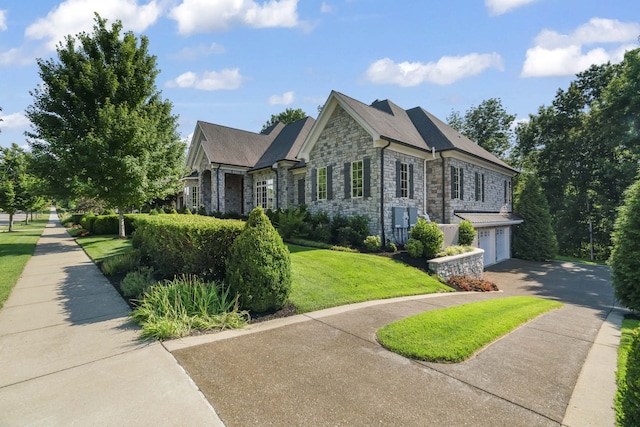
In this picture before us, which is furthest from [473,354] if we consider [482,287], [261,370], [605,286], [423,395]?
[605,286]

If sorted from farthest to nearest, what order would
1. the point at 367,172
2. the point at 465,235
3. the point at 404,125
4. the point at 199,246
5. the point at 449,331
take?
the point at 404,125
the point at 465,235
the point at 367,172
the point at 199,246
the point at 449,331

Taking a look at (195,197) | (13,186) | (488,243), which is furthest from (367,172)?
(13,186)

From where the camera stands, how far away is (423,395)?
3229mm

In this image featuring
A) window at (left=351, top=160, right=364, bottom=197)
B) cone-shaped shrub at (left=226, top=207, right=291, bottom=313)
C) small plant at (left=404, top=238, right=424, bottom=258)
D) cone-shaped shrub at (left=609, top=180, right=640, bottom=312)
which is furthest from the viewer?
window at (left=351, top=160, right=364, bottom=197)

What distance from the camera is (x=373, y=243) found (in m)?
12.6

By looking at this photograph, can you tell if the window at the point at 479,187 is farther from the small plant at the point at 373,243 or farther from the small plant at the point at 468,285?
the small plant at the point at 373,243

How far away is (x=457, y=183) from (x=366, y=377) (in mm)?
15249

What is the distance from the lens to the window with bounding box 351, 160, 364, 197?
1412 centimetres

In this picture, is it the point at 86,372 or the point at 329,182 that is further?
the point at 329,182

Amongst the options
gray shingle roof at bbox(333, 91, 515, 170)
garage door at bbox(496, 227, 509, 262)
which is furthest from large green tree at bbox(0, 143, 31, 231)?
garage door at bbox(496, 227, 509, 262)

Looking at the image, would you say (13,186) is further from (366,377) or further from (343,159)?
(366,377)

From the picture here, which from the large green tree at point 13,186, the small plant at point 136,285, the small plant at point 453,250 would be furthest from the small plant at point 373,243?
the large green tree at point 13,186

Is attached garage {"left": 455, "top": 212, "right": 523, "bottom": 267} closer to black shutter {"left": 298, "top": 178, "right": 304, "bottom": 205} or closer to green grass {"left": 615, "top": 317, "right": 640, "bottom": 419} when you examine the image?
black shutter {"left": 298, "top": 178, "right": 304, "bottom": 205}

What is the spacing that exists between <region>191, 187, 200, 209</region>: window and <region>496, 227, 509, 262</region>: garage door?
69.6ft
